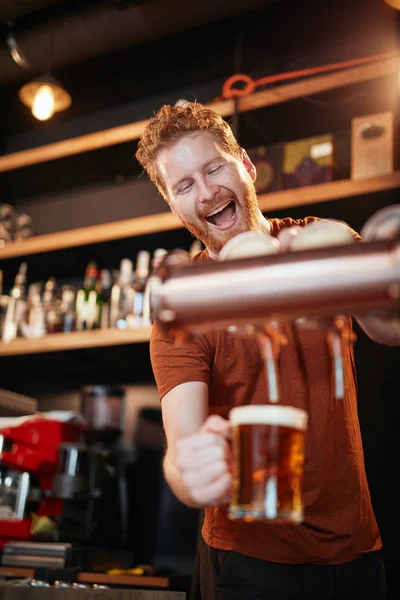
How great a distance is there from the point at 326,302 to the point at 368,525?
0.76 m

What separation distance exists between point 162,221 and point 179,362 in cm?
142

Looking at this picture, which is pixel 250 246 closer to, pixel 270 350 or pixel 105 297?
pixel 270 350

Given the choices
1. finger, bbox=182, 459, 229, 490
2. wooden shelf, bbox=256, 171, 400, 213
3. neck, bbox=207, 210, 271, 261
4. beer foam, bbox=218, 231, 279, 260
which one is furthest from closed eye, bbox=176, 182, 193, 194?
wooden shelf, bbox=256, 171, 400, 213

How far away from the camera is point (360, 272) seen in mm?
559

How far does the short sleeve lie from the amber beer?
447mm

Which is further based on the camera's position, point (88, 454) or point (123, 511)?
point (123, 511)

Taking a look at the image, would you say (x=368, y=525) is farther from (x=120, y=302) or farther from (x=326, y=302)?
(x=120, y=302)

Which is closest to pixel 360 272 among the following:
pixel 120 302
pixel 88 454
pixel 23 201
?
pixel 88 454

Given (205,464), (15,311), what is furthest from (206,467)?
(15,311)

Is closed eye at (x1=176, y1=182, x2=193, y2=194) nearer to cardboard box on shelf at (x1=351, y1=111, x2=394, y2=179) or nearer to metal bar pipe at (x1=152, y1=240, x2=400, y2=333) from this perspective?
metal bar pipe at (x1=152, y1=240, x2=400, y2=333)

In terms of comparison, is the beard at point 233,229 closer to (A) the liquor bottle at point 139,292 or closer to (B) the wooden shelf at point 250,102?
(B) the wooden shelf at point 250,102

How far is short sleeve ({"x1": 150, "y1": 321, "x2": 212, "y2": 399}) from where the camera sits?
43.6 inches

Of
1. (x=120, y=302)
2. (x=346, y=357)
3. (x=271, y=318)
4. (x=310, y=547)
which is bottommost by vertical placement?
(x=310, y=547)

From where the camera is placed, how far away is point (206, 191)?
133cm
